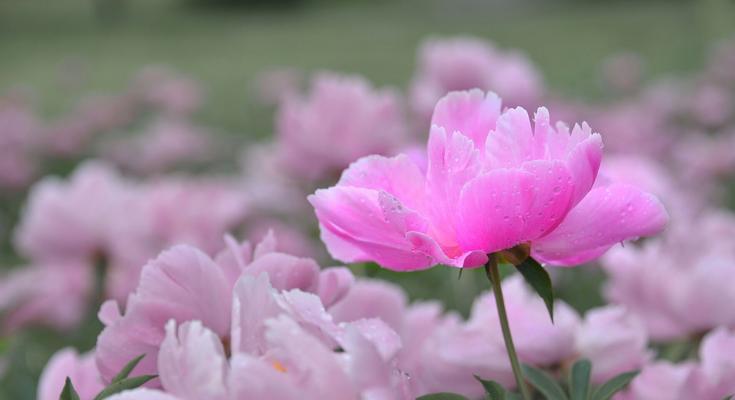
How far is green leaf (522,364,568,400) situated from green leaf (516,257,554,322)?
52 mm

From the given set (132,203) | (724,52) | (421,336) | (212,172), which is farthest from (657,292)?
(212,172)

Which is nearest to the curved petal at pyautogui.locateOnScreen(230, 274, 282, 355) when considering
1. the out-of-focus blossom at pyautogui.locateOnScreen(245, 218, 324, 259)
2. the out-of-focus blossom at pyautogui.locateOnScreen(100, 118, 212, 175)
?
the out-of-focus blossom at pyautogui.locateOnScreen(245, 218, 324, 259)

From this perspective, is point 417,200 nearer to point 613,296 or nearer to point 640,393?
point 640,393

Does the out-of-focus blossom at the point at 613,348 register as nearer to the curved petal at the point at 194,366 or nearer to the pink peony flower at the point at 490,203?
the pink peony flower at the point at 490,203

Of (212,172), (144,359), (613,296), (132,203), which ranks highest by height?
(144,359)

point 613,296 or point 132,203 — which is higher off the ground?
point 613,296

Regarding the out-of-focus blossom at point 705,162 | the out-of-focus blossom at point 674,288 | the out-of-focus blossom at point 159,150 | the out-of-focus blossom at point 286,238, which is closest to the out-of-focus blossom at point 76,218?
the out-of-focus blossom at point 286,238

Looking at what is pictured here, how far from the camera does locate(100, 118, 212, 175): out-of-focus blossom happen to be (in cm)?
288

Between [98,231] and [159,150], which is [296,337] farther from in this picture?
[159,150]

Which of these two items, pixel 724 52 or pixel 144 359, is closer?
pixel 144 359

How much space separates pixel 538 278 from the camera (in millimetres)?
448

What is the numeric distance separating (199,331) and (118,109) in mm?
3282

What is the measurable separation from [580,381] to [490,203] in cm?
11

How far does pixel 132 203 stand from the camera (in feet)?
4.07
